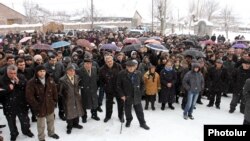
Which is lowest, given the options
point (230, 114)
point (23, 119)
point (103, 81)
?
point (230, 114)

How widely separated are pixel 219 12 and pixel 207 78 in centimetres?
6516

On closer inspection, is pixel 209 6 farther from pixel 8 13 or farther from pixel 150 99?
pixel 150 99

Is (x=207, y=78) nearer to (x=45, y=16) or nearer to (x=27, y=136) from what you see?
(x=27, y=136)

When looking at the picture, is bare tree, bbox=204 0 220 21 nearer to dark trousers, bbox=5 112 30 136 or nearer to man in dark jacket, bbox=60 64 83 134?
man in dark jacket, bbox=60 64 83 134

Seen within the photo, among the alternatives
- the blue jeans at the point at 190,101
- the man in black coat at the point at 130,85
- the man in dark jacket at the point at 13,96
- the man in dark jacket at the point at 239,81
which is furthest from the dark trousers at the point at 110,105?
the man in dark jacket at the point at 239,81

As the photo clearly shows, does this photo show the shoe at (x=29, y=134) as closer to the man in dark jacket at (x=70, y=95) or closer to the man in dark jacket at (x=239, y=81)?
the man in dark jacket at (x=70, y=95)

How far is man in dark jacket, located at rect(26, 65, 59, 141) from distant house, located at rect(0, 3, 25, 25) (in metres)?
40.9

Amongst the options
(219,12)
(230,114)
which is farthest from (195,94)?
(219,12)

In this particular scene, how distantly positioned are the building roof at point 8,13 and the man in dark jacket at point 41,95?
136 ft

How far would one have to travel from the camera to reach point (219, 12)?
7156 centimetres

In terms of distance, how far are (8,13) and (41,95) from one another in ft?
140

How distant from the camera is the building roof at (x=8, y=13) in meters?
44.5

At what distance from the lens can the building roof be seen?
4446 centimetres

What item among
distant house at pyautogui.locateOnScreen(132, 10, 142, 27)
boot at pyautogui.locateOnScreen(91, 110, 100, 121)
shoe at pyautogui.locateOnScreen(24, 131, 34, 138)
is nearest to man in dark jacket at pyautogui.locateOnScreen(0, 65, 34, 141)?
shoe at pyautogui.locateOnScreen(24, 131, 34, 138)
